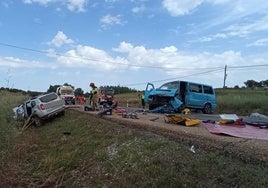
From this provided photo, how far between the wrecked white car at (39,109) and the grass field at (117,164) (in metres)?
6.50

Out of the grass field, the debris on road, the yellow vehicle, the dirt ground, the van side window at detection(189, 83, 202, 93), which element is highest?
the van side window at detection(189, 83, 202, 93)

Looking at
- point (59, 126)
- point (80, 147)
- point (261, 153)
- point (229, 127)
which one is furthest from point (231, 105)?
point (261, 153)

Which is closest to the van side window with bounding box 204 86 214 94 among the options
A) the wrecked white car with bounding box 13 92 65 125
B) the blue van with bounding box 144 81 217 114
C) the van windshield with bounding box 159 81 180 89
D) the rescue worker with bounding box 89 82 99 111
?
the blue van with bounding box 144 81 217 114

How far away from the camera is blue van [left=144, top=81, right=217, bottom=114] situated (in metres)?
23.8

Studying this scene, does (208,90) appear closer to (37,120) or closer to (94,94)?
(94,94)

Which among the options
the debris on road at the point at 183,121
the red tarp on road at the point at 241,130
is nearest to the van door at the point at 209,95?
the debris on road at the point at 183,121

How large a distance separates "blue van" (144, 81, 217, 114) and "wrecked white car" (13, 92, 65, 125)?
5.92 meters

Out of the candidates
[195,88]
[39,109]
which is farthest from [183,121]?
[195,88]

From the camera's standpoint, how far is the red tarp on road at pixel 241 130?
11.8 meters

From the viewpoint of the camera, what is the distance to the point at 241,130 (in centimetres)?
1299

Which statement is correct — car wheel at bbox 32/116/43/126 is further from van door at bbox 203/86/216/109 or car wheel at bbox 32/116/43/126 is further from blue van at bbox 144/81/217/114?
van door at bbox 203/86/216/109

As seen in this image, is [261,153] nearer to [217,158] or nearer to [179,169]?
[217,158]

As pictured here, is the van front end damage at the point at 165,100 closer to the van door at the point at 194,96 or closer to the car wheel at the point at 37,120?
the van door at the point at 194,96

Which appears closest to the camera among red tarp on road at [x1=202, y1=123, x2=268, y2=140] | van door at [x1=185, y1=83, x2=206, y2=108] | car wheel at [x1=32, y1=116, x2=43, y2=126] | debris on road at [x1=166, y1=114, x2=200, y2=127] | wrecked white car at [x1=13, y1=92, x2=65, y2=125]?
red tarp on road at [x1=202, y1=123, x2=268, y2=140]
